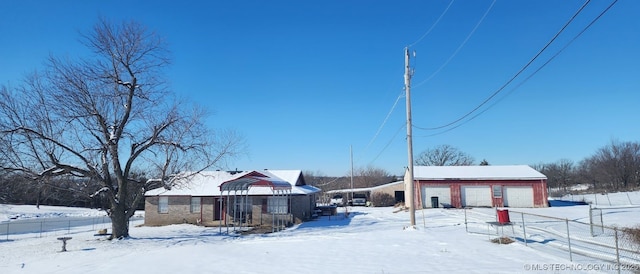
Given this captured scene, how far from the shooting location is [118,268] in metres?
11.9

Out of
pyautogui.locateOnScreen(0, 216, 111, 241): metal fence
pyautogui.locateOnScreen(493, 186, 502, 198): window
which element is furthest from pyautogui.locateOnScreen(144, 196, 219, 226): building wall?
pyautogui.locateOnScreen(493, 186, 502, 198): window

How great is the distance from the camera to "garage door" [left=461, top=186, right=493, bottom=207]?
1548 inches

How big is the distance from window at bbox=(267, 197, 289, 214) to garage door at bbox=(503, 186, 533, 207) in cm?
2153

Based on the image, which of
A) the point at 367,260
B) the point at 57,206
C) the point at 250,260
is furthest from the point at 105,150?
the point at 57,206

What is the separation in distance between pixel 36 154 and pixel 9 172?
1.44 m

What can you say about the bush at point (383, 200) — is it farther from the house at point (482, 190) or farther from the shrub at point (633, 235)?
the shrub at point (633, 235)

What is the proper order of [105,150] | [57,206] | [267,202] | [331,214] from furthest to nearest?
[57,206] < [331,214] < [267,202] < [105,150]

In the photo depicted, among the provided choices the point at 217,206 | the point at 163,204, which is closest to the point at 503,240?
the point at 217,206

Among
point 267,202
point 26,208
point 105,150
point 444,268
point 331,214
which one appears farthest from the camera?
point 26,208

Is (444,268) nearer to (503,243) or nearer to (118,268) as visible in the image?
(503,243)

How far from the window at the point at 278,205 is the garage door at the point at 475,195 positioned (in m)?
18.1

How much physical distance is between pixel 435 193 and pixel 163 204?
24391mm

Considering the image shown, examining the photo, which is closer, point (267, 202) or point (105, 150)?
point (105, 150)

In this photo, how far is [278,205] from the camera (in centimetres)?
3141
